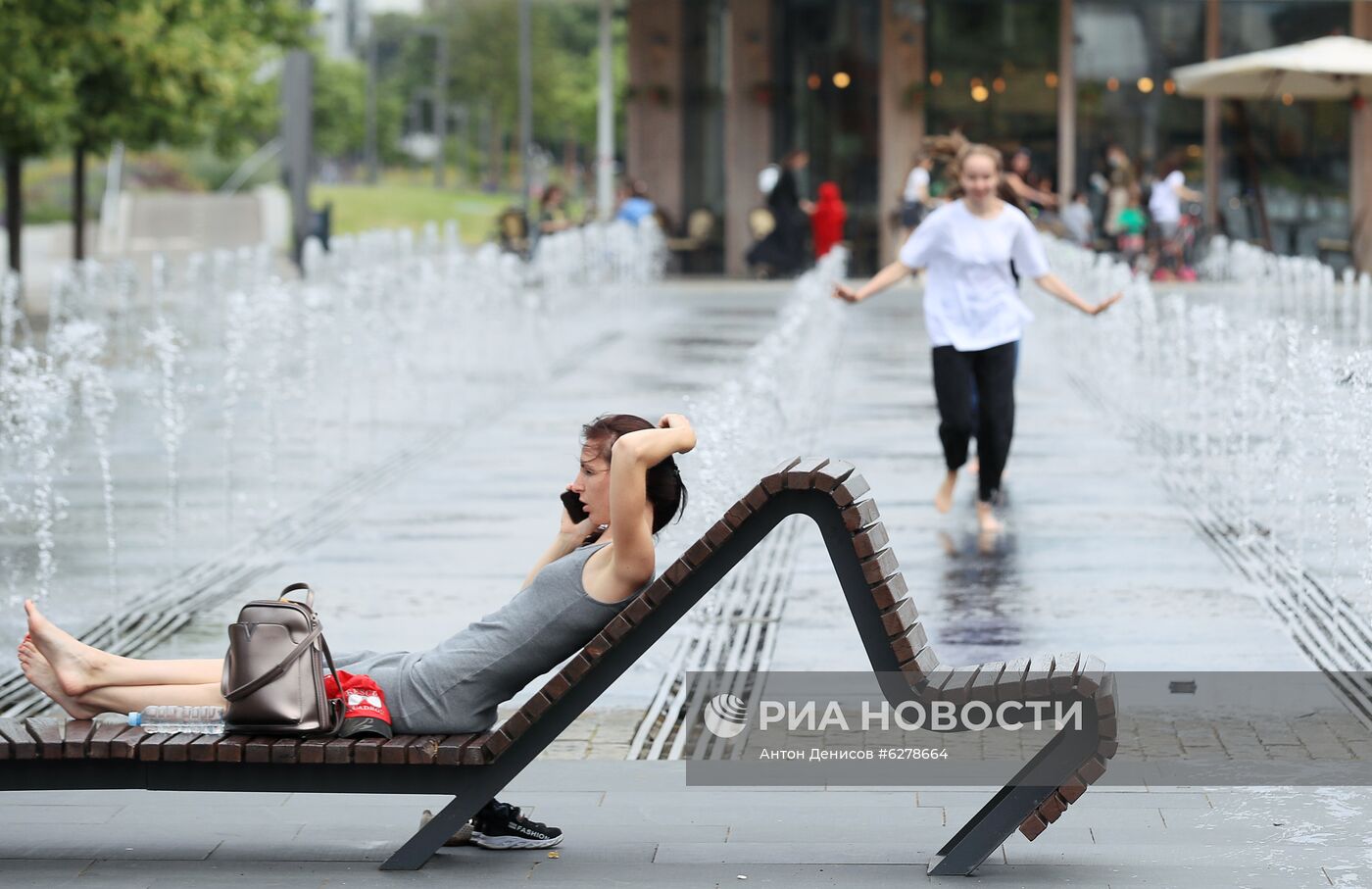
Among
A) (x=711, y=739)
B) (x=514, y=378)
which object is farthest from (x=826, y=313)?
(x=711, y=739)

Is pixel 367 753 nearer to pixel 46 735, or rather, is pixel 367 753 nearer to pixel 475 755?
pixel 475 755

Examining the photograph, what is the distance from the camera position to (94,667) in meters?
5.00

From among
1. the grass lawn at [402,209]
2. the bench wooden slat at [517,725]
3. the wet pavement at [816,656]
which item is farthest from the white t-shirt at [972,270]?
the grass lawn at [402,209]

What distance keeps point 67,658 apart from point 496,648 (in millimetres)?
953

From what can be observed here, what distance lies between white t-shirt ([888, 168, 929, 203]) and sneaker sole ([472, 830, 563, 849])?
26.1 m

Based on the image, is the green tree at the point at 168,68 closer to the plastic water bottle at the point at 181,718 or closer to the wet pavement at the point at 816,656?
the wet pavement at the point at 816,656

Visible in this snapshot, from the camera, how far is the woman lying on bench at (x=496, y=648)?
4.96 meters

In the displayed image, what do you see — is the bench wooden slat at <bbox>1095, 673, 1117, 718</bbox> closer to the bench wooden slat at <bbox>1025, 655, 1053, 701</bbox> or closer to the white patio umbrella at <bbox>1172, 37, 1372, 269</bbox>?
the bench wooden slat at <bbox>1025, 655, 1053, 701</bbox>

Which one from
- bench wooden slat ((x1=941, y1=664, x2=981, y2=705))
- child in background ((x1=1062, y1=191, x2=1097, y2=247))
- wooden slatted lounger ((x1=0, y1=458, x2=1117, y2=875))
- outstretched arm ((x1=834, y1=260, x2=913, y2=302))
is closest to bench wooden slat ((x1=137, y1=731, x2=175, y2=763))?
wooden slatted lounger ((x1=0, y1=458, x2=1117, y2=875))

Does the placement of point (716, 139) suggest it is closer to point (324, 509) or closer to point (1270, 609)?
point (324, 509)

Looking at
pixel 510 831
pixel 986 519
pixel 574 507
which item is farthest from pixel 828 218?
pixel 510 831

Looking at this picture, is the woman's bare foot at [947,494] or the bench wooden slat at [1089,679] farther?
the woman's bare foot at [947,494]

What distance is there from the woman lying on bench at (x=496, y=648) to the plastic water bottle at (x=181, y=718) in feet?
0.08

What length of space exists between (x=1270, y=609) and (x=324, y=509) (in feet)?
15.9
